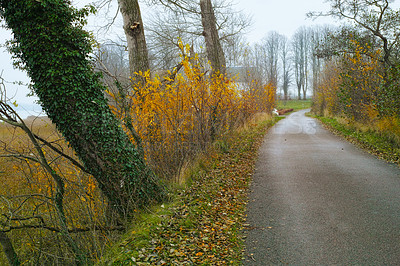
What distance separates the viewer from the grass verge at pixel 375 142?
9.63 metres

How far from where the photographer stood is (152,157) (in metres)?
6.55

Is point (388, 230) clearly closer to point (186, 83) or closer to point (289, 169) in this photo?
point (289, 169)

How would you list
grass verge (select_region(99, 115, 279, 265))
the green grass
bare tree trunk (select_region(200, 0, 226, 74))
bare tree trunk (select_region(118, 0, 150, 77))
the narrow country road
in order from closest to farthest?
grass verge (select_region(99, 115, 279, 265)) → the narrow country road → bare tree trunk (select_region(118, 0, 150, 77)) → bare tree trunk (select_region(200, 0, 226, 74)) → the green grass

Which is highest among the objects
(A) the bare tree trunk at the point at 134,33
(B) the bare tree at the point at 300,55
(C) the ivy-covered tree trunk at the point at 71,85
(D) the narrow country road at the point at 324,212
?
(B) the bare tree at the point at 300,55

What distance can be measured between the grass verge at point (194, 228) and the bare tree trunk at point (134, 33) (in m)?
2.99

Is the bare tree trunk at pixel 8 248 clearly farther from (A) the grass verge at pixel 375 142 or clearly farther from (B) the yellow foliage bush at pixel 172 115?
(A) the grass verge at pixel 375 142

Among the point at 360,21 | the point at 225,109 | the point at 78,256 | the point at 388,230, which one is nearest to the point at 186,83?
the point at 225,109

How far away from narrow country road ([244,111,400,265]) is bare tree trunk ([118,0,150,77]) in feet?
13.9

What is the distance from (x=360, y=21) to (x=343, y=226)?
1132cm

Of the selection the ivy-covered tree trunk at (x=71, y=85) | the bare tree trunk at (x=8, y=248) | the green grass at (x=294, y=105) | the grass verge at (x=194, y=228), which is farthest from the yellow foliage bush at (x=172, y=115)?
the green grass at (x=294, y=105)

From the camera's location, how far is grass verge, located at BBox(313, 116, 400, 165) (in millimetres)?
9633

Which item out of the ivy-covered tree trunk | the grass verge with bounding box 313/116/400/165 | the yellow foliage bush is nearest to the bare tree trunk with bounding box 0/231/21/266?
the ivy-covered tree trunk

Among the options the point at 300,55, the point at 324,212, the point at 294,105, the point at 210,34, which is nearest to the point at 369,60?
the point at 210,34

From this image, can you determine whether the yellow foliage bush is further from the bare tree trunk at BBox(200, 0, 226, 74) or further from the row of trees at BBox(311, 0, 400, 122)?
the row of trees at BBox(311, 0, 400, 122)
